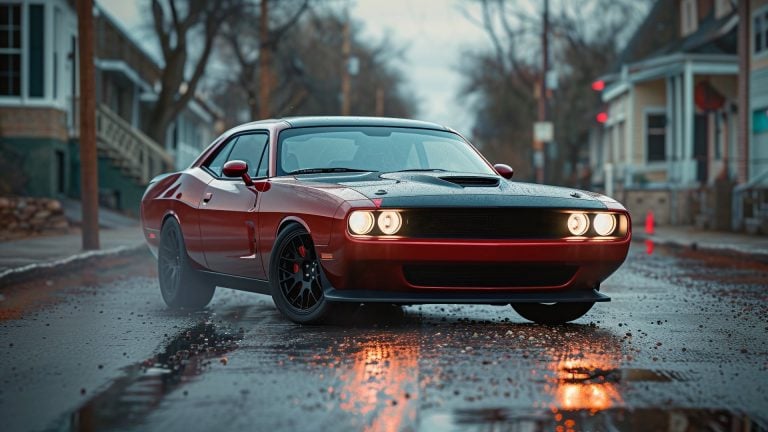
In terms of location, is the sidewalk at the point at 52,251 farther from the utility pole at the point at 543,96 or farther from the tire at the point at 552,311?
the utility pole at the point at 543,96

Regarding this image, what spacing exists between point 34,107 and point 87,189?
1123cm

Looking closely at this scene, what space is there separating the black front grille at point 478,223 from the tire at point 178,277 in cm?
263

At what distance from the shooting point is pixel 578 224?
25.4 feet

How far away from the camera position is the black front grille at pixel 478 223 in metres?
7.40

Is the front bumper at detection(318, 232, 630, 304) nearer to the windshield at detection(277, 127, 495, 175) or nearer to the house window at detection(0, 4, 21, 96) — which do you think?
the windshield at detection(277, 127, 495, 175)

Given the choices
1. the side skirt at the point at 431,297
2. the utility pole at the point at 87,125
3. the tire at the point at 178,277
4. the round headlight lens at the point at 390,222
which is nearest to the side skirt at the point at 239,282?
the tire at the point at 178,277

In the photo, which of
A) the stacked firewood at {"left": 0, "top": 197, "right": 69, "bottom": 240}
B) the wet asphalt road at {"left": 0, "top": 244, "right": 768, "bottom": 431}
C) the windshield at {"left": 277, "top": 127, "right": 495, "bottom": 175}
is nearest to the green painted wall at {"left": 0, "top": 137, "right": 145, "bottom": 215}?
the stacked firewood at {"left": 0, "top": 197, "right": 69, "bottom": 240}

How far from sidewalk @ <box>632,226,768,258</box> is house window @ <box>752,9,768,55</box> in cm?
588

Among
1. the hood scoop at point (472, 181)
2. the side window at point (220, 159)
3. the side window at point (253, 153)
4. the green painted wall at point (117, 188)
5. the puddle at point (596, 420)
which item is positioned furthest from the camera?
the green painted wall at point (117, 188)

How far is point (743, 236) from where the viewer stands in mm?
22531

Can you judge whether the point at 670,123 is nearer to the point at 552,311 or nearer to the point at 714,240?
the point at 714,240

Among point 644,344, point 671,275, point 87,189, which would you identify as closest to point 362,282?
point 644,344

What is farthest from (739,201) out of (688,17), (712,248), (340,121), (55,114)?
(688,17)

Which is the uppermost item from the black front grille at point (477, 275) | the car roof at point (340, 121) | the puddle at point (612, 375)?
the car roof at point (340, 121)
